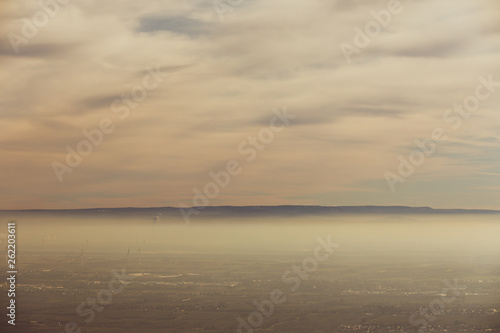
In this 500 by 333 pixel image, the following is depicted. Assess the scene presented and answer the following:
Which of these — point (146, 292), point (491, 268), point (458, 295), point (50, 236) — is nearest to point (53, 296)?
point (146, 292)

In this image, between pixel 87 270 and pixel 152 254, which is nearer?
pixel 87 270

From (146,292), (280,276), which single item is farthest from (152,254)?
(146,292)

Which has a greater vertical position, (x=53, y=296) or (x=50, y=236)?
(x=50, y=236)

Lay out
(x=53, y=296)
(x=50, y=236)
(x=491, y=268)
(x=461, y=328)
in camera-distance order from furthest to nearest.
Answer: (x=50, y=236), (x=491, y=268), (x=53, y=296), (x=461, y=328)

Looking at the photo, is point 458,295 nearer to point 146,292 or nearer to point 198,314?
point 198,314

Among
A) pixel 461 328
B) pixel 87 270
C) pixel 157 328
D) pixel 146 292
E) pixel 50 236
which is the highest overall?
pixel 50 236

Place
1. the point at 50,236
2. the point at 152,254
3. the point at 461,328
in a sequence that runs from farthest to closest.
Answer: the point at 50,236 → the point at 152,254 → the point at 461,328

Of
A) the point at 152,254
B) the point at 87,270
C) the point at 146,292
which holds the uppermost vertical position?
the point at 152,254

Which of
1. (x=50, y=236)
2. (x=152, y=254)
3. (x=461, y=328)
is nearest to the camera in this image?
(x=461, y=328)

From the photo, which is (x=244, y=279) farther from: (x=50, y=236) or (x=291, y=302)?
(x=50, y=236)
